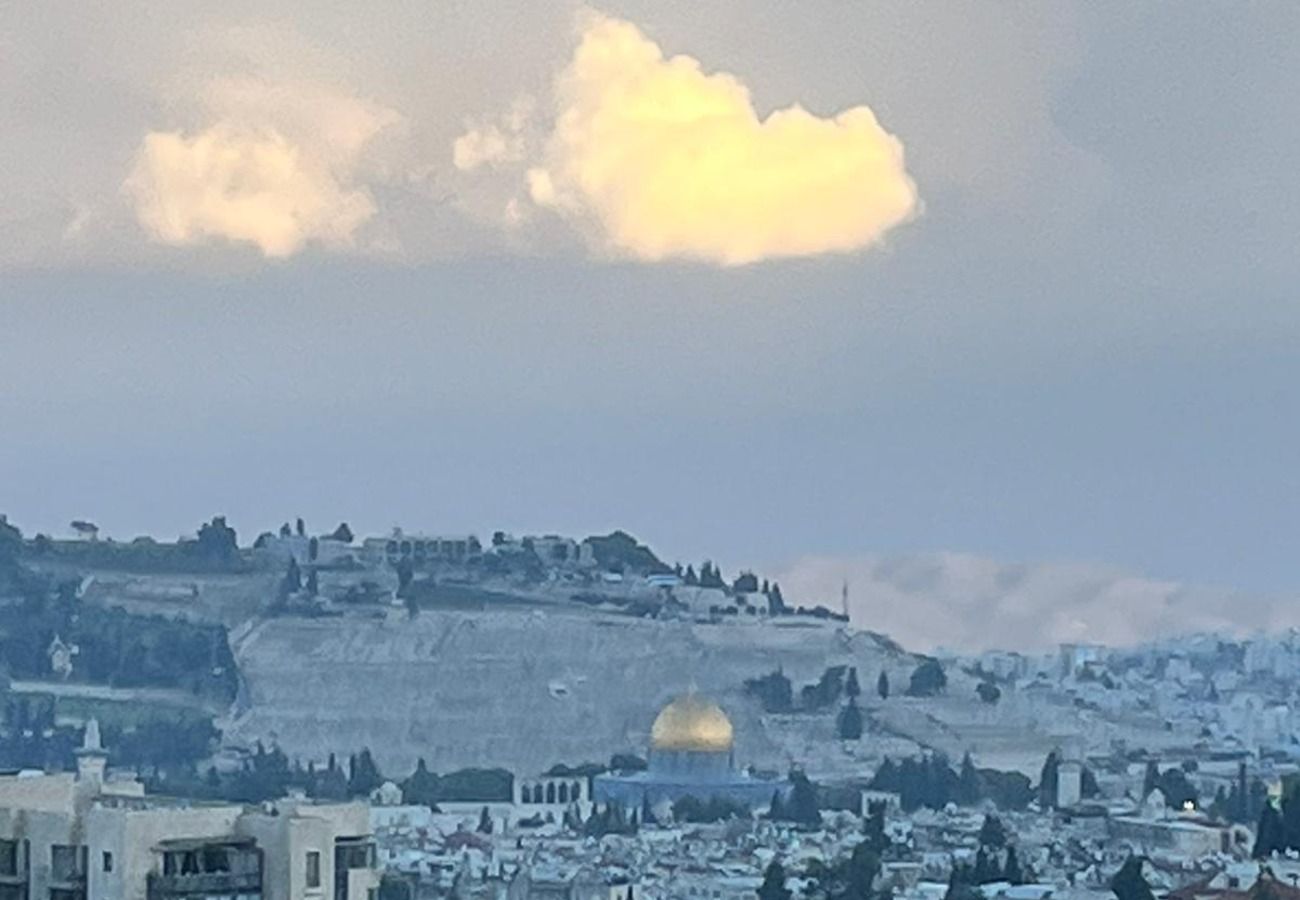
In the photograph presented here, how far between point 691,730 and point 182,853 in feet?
376

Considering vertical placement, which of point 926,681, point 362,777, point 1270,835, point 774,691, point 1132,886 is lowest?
point 1132,886

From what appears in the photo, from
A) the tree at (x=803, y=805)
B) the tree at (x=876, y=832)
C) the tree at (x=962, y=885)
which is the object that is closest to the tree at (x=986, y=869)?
the tree at (x=962, y=885)

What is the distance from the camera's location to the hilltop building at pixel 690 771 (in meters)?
146

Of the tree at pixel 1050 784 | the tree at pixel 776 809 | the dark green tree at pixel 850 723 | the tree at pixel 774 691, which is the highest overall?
the tree at pixel 774 691

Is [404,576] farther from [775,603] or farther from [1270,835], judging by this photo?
[1270,835]

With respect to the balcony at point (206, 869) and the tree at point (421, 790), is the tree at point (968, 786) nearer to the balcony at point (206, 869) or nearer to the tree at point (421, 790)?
the tree at point (421, 790)

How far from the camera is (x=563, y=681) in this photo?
183250mm

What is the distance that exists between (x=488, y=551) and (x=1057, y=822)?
73486 millimetres

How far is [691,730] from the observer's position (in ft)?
496

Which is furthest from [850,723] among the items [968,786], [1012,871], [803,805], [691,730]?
[1012,871]

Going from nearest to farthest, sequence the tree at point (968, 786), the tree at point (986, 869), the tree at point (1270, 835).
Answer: the tree at point (1270, 835)
the tree at point (986, 869)
the tree at point (968, 786)

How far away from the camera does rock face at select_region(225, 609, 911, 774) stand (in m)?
178

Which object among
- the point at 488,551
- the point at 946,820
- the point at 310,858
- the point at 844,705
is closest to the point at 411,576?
the point at 488,551

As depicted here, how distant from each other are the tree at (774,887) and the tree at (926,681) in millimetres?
81153
